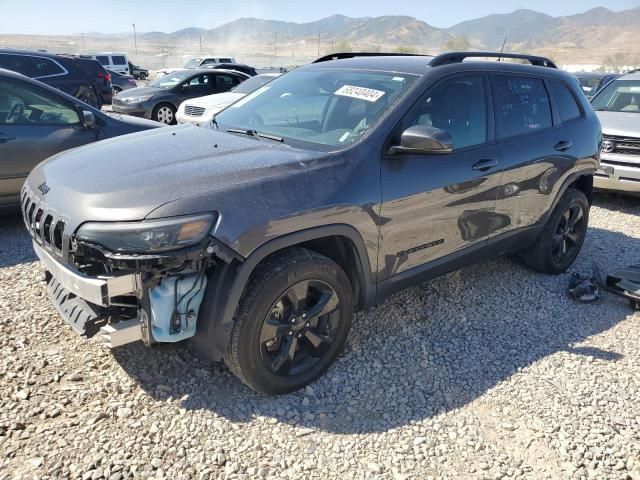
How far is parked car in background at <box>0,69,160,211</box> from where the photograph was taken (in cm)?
495

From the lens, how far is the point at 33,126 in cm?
512

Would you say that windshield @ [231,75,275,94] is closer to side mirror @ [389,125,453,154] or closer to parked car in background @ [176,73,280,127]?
parked car in background @ [176,73,280,127]

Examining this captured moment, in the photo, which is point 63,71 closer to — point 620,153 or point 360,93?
point 360,93

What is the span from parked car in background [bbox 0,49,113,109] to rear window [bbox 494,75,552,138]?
30.2 ft

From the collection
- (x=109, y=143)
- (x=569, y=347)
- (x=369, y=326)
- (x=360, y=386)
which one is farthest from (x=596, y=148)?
(x=109, y=143)

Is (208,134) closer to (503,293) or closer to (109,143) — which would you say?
(109,143)

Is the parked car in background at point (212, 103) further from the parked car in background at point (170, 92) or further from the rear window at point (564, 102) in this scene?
→ the rear window at point (564, 102)

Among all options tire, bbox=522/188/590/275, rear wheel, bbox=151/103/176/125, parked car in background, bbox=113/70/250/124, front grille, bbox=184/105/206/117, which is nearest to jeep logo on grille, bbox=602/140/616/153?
tire, bbox=522/188/590/275

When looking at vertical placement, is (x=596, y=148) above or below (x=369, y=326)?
above

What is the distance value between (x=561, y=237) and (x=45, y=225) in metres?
4.10

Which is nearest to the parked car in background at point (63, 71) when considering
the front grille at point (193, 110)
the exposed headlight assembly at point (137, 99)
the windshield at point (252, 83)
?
the exposed headlight assembly at point (137, 99)

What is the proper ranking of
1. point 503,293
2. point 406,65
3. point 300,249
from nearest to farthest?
1. point 300,249
2. point 406,65
3. point 503,293

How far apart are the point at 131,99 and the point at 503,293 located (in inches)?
438

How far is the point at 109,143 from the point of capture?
3314mm
